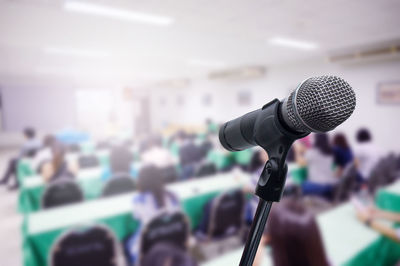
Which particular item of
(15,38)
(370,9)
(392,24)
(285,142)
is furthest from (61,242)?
(392,24)

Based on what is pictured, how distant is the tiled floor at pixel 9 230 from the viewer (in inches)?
99.4

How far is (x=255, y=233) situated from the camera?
40 cm

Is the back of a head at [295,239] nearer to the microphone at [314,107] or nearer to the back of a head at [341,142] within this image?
the microphone at [314,107]

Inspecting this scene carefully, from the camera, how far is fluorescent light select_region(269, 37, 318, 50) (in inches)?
175

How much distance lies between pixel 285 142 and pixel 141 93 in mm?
13962

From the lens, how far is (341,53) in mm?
5652

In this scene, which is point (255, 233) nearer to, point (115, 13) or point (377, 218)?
point (377, 218)

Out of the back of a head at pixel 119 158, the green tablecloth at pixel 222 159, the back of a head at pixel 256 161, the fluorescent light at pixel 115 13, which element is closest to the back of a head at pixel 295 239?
the back of a head at pixel 256 161

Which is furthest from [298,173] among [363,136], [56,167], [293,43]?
[56,167]

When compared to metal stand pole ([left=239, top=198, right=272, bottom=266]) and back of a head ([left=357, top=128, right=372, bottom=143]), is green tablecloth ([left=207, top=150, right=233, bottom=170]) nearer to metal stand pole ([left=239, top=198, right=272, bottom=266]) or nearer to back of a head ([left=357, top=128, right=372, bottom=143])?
back of a head ([left=357, top=128, right=372, bottom=143])

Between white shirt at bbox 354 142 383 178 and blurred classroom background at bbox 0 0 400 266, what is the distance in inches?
0.8

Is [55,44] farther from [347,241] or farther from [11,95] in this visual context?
[11,95]

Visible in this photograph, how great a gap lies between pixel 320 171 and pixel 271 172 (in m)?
3.56

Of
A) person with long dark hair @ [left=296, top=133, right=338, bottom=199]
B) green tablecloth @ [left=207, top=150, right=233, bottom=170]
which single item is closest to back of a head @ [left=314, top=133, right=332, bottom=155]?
person with long dark hair @ [left=296, top=133, right=338, bottom=199]
